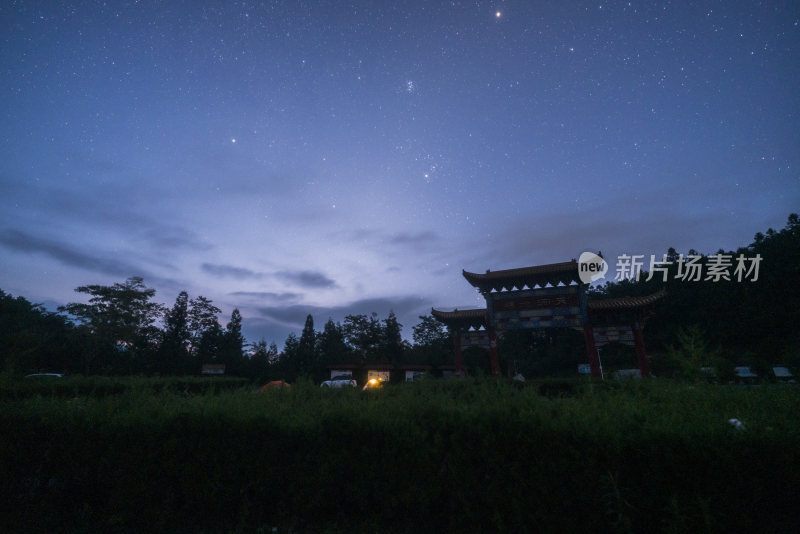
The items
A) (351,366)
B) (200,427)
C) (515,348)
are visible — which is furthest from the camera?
(515,348)

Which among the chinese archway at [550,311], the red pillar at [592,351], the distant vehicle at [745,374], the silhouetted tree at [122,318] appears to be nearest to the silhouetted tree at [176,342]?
the silhouetted tree at [122,318]

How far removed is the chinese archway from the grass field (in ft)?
42.5

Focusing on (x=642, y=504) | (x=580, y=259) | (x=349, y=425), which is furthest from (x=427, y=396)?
(x=580, y=259)

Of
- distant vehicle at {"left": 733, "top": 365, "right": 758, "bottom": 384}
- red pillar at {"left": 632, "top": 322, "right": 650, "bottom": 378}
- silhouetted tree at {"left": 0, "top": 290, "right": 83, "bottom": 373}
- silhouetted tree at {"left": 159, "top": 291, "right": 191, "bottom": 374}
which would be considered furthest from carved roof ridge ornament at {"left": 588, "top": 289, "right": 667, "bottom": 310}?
silhouetted tree at {"left": 159, "top": 291, "right": 191, "bottom": 374}

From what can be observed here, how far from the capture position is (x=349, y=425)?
4.05m

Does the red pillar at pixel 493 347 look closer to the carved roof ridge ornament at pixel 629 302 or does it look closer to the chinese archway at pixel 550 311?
the chinese archway at pixel 550 311

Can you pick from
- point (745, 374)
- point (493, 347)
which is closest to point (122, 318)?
point (493, 347)

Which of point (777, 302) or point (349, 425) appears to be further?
point (777, 302)

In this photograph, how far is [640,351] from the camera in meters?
16.4

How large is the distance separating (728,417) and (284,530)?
198 inches

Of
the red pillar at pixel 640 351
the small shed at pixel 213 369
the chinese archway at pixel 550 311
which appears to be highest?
the chinese archway at pixel 550 311

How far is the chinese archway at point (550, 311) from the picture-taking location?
16844 mm

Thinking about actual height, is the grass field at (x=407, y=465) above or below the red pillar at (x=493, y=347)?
below

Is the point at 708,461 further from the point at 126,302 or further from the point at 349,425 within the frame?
the point at 126,302
